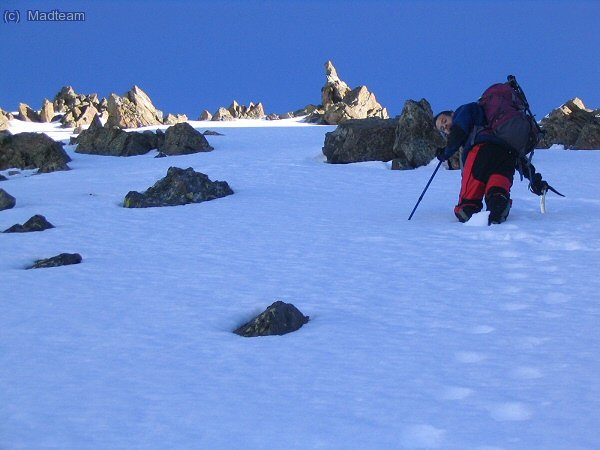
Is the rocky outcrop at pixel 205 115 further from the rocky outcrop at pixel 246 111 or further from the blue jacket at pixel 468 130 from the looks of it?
the blue jacket at pixel 468 130

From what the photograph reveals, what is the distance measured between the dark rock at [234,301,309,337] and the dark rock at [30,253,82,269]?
3.41 m

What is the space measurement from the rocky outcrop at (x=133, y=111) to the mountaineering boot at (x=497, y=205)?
2861 centimetres

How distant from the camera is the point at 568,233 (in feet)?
30.4

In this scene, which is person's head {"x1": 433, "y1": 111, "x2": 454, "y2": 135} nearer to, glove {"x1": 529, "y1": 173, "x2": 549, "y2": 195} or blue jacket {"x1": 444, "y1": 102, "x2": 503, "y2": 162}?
blue jacket {"x1": 444, "y1": 102, "x2": 503, "y2": 162}

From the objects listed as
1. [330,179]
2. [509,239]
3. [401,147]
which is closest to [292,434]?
[509,239]

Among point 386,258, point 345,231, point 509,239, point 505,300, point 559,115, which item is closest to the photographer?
point 505,300

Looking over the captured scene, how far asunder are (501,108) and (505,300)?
4.92 m

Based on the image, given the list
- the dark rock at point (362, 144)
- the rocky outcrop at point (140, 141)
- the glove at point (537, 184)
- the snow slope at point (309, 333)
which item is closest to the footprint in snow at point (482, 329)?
the snow slope at point (309, 333)

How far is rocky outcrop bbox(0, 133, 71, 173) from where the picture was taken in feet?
78.9

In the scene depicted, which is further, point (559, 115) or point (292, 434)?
point (559, 115)

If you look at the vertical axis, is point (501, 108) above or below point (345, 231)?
above

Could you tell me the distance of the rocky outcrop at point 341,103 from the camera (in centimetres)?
4191

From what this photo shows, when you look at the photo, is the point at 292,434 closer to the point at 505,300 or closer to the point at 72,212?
the point at 505,300

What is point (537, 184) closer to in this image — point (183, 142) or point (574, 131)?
point (183, 142)
